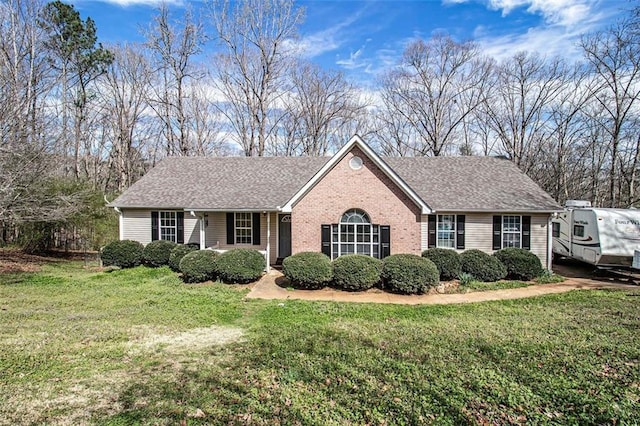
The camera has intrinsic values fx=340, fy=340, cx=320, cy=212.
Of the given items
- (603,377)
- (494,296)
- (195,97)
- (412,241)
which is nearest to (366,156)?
(412,241)

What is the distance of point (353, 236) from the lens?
14.4 meters

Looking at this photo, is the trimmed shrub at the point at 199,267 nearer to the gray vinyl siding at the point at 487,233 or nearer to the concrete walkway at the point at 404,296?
the concrete walkway at the point at 404,296

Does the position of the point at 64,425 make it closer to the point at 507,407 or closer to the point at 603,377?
the point at 507,407

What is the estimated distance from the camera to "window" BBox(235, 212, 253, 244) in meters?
16.5

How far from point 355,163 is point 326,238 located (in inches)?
132

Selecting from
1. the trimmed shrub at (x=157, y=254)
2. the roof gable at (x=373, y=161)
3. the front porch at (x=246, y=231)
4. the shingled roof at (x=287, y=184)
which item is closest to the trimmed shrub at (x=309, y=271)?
the roof gable at (x=373, y=161)

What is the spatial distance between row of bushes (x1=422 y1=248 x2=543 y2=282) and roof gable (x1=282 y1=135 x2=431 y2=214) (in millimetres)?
2018

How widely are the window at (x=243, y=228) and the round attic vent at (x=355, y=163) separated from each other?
18.7ft

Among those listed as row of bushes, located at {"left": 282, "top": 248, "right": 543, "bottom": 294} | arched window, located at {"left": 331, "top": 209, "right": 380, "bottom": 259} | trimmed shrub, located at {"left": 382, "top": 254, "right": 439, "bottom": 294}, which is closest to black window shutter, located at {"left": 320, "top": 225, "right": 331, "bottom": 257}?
arched window, located at {"left": 331, "top": 209, "right": 380, "bottom": 259}

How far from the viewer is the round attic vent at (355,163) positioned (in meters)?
14.1

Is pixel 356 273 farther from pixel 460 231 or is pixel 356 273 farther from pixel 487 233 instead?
pixel 487 233

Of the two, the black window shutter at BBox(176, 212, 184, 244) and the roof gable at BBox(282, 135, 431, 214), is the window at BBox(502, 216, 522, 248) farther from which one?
the black window shutter at BBox(176, 212, 184, 244)

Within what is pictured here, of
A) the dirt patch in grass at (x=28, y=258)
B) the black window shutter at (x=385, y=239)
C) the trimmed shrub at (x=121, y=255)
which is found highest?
the black window shutter at (x=385, y=239)

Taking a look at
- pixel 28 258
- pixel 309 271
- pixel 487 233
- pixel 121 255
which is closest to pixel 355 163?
pixel 309 271
